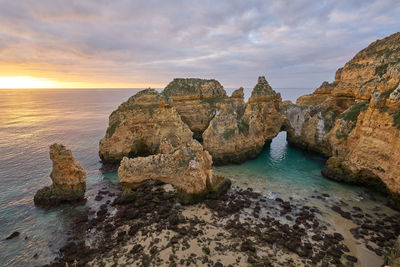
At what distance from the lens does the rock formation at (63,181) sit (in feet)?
64.8

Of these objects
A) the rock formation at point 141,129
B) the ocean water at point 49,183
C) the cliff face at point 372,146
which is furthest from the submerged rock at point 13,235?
the cliff face at point 372,146

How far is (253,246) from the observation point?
14.3m

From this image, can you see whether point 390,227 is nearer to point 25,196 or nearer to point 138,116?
point 138,116

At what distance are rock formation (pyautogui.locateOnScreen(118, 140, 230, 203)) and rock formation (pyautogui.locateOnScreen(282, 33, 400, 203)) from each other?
17004 mm

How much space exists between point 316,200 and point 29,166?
38.7 metres

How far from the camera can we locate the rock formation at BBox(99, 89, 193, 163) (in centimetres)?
2948

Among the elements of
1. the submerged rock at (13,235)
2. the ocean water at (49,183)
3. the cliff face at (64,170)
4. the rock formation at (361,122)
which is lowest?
the submerged rock at (13,235)

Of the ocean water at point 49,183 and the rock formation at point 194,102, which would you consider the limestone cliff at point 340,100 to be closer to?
the ocean water at point 49,183

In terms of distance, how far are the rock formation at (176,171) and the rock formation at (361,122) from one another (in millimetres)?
17004

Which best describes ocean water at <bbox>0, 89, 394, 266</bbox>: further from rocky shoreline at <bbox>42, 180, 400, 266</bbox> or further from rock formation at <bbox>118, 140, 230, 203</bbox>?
rock formation at <bbox>118, 140, 230, 203</bbox>

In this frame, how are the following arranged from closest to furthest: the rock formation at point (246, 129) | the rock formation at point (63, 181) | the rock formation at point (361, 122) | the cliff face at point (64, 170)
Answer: the rock formation at point (361, 122) < the cliff face at point (64, 170) < the rock formation at point (63, 181) < the rock formation at point (246, 129)

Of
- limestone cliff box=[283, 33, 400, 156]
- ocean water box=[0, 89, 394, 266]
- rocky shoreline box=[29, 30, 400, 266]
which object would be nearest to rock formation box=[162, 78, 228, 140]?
rocky shoreline box=[29, 30, 400, 266]

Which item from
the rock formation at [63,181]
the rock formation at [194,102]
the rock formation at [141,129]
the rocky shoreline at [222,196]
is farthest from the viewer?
the rock formation at [194,102]

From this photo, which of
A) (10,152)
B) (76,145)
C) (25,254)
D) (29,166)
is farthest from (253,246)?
(10,152)
